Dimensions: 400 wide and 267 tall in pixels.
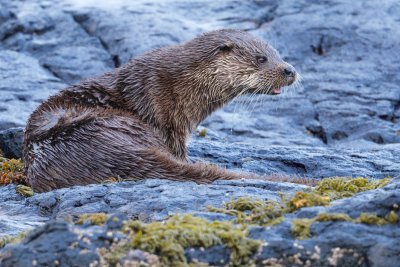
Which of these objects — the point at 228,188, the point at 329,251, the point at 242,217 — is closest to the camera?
the point at 329,251

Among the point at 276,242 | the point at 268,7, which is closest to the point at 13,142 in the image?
the point at 276,242

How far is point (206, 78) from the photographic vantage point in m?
8.02

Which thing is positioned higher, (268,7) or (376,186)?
(376,186)

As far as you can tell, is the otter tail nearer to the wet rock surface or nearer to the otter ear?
the wet rock surface

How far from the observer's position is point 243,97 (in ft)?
31.1

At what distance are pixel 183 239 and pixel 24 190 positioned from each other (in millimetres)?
2845

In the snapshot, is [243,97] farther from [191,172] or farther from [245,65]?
[191,172]

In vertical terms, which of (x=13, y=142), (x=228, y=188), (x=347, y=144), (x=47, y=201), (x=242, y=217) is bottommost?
(x=347, y=144)

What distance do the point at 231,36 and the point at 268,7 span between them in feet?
19.0

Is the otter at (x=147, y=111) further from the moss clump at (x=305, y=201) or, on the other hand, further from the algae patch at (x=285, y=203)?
the moss clump at (x=305, y=201)

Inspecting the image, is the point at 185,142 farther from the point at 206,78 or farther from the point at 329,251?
the point at 329,251

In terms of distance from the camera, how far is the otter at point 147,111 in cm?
627

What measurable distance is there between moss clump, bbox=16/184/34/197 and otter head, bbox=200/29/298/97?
7.51 feet

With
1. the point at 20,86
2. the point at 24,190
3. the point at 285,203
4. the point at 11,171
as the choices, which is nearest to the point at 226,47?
the point at 11,171
